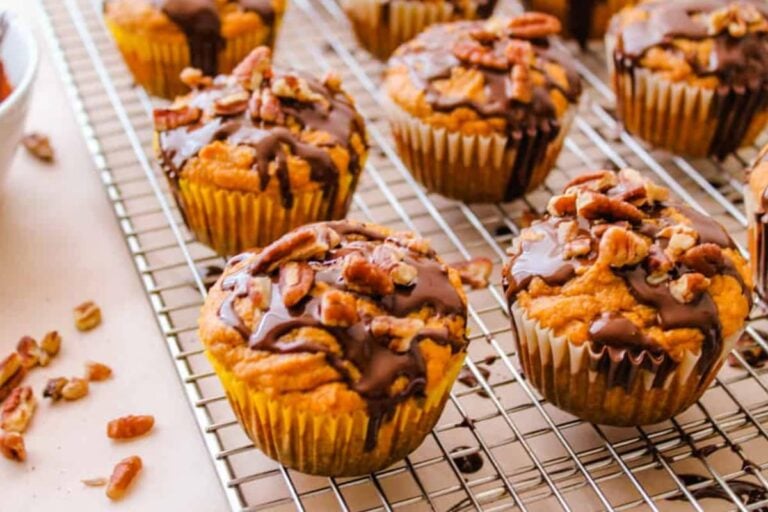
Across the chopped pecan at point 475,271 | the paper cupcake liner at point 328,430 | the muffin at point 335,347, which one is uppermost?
the muffin at point 335,347

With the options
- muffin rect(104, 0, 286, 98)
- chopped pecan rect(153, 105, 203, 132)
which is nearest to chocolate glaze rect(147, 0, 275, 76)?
muffin rect(104, 0, 286, 98)

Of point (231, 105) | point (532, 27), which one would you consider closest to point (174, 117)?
point (231, 105)

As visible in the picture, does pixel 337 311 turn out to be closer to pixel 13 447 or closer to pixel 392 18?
pixel 13 447

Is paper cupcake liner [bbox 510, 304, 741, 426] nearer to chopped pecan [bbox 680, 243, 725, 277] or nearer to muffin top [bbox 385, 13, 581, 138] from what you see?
chopped pecan [bbox 680, 243, 725, 277]

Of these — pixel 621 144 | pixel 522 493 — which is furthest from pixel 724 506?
pixel 621 144

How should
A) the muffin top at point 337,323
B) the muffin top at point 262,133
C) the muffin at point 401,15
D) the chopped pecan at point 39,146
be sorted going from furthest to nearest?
1. the muffin at point 401,15
2. the chopped pecan at point 39,146
3. the muffin top at point 262,133
4. the muffin top at point 337,323

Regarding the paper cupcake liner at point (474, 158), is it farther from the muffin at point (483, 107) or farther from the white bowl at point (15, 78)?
the white bowl at point (15, 78)

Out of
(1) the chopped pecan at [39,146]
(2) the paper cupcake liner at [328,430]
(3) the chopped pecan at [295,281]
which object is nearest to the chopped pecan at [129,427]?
(2) the paper cupcake liner at [328,430]
